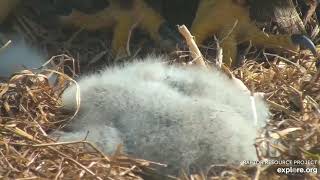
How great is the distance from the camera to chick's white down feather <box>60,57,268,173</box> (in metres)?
1.71

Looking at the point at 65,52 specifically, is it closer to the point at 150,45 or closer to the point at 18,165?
the point at 150,45

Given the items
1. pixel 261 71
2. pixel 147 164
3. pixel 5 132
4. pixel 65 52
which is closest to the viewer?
pixel 147 164

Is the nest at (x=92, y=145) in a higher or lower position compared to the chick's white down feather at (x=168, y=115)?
lower

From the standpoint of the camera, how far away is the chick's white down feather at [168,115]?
1.71m

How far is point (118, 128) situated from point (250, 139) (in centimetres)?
34

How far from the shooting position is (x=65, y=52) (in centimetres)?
258

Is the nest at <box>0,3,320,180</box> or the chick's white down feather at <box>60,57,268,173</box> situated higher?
the chick's white down feather at <box>60,57,268,173</box>

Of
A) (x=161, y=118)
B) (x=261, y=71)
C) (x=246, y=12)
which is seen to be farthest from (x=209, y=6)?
(x=161, y=118)

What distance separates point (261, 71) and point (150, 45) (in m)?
0.46

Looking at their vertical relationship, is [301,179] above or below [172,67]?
below

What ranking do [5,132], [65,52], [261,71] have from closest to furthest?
[5,132]
[261,71]
[65,52]

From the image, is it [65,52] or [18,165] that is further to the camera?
[65,52]

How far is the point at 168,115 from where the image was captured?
69.9 inches

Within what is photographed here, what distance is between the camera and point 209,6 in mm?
2527
